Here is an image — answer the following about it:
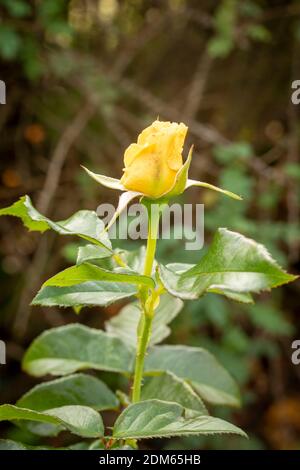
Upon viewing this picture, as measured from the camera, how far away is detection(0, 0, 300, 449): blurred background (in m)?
1.89

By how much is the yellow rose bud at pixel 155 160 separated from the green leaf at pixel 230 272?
8 centimetres

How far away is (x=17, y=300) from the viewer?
2152 millimetres

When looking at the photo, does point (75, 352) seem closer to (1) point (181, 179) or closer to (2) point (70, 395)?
(2) point (70, 395)

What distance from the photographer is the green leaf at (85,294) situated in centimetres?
58

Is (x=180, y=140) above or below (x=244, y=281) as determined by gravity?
above

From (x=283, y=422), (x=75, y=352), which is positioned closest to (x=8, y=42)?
(x=75, y=352)

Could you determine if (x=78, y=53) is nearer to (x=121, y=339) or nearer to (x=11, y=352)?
(x=11, y=352)

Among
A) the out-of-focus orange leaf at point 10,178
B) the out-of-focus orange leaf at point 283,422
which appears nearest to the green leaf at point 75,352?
the out-of-focus orange leaf at point 10,178

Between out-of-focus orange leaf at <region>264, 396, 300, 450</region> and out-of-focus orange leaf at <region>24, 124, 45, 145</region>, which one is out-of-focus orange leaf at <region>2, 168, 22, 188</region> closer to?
out-of-focus orange leaf at <region>24, 124, 45, 145</region>

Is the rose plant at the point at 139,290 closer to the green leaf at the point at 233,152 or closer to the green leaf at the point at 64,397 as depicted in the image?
the green leaf at the point at 64,397

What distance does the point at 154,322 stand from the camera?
2.58ft

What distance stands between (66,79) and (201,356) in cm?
151
